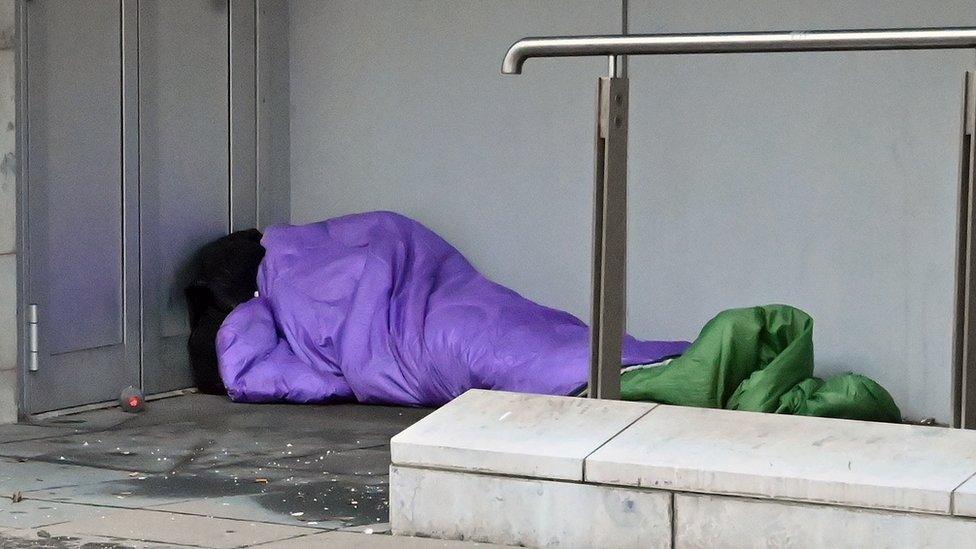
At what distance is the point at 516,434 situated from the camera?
3.35m

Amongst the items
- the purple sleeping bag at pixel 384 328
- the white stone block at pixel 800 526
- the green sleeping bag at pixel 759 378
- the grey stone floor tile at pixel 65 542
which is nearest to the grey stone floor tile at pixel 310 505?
the grey stone floor tile at pixel 65 542

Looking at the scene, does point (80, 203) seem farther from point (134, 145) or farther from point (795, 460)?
point (795, 460)

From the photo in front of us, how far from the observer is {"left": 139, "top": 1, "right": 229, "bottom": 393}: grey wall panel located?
20.4 feet

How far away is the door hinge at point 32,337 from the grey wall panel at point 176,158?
24.3 inches

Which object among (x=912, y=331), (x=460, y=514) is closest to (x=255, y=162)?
(x=912, y=331)

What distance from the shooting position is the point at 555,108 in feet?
21.3

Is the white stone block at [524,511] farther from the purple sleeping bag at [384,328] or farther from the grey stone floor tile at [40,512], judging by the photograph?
the purple sleeping bag at [384,328]

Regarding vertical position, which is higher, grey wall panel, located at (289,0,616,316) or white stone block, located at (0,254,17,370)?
grey wall panel, located at (289,0,616,316)

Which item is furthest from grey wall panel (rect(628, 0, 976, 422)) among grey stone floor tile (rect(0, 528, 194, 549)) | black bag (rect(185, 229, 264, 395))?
grey stone floor tile (rect(0, 528, 194, 549))

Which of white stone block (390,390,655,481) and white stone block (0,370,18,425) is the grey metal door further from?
white stone block (390,390,655,481)

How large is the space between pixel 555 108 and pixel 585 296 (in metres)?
0.78

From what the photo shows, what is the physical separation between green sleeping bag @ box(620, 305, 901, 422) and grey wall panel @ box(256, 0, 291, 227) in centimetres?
218

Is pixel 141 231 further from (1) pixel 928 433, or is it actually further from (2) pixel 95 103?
(1) pixel 928 433

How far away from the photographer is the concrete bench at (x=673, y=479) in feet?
9.66
